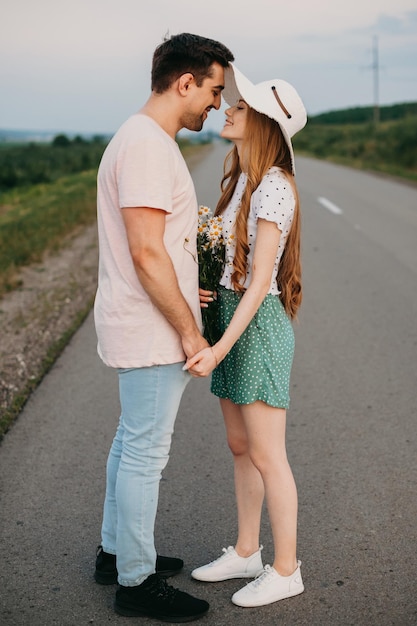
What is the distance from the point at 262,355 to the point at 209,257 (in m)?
0.40

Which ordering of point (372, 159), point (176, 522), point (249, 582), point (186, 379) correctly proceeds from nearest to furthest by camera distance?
point (186, 379) → point (249, 582) → point (176, 522) → point (372, 159)

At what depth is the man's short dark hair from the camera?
2.55 meters

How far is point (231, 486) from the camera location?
3904 millimetres

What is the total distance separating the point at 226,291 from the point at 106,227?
0.52m

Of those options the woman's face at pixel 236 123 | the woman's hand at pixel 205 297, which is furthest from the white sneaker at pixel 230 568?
the woman's face at pixel 236 123

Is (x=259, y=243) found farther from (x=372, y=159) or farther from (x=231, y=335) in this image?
(x=372, y=159)

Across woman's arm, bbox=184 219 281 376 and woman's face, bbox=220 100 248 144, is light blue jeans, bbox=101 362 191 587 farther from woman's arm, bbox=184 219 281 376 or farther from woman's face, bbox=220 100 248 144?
woman's face, bbox=220 100 248 144

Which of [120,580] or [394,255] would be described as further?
[394,255]

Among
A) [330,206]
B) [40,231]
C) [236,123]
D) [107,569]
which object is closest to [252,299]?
[236,123]

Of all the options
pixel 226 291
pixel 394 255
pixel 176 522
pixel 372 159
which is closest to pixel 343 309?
pixel 394 255

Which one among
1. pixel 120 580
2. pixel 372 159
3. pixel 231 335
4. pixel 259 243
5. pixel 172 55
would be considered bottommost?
pixel 372 159

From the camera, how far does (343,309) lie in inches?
297

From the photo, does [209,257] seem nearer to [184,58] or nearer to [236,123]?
[236,123]

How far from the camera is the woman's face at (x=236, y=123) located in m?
2.78
